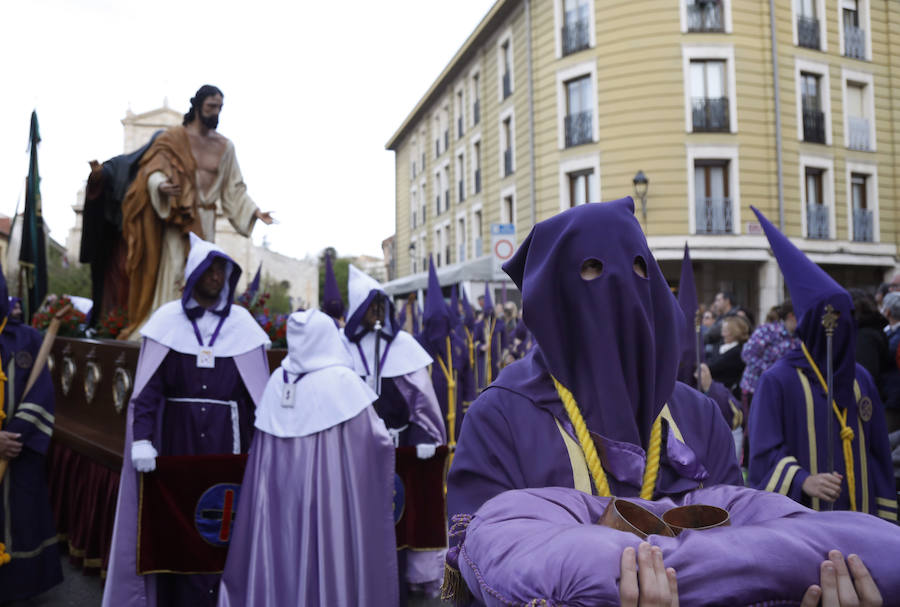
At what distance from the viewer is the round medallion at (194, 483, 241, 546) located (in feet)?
14.6

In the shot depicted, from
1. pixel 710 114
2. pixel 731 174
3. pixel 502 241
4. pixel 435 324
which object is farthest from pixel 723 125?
pixel 502 241

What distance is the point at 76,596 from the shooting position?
18.2 ft

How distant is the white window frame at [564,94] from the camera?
2056 cm

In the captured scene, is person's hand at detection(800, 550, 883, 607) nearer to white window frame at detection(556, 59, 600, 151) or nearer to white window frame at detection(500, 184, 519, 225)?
white window frame at detection(556, 59, 600, 151)

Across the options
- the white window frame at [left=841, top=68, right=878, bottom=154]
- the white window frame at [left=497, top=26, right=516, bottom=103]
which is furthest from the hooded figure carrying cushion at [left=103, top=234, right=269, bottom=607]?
the white window frame at [left=841, top=68, right=878, bottom=154]

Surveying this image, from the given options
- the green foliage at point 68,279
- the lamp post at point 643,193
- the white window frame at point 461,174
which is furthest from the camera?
the white window frame at point 461,174

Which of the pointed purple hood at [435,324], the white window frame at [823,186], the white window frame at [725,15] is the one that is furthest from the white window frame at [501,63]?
the pointed purple hood at [435,324]

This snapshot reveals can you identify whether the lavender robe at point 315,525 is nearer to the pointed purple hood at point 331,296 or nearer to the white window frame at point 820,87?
the pointed purple hood at point 331,296

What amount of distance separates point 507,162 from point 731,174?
8.02 m

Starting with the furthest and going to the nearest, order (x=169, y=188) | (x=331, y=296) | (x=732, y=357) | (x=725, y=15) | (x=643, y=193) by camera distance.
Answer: (x=725, y=15)
(x=643, y=193)
(x=331, y=296)
(x=732, y=357)
(x=169, y=188)

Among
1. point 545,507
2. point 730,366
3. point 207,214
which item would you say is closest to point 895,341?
point 730,366

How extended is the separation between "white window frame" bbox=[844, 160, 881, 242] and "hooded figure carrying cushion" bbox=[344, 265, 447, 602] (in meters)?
19.6

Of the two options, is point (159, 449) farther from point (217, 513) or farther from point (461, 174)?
point (461, 174)

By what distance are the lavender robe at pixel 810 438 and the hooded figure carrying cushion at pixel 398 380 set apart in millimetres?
2340
